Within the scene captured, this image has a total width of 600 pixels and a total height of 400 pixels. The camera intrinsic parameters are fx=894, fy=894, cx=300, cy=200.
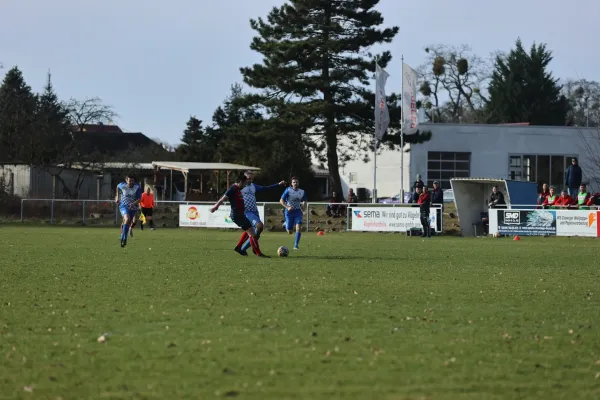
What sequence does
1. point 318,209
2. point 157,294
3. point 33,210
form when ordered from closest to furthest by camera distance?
point 157,294, point 318,209, point 33,210

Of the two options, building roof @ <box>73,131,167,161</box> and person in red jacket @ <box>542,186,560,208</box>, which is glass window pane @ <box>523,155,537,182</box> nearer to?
person in red jacket @ <box>542,186,560,208</box>

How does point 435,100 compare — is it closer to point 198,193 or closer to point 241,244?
point 198,193

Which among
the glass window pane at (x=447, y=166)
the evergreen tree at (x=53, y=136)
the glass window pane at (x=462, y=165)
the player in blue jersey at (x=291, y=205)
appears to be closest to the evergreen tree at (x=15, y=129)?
the evergreen tree at (x=53, y=136)

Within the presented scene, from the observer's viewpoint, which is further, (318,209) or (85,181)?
(85,181)

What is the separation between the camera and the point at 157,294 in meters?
12.5

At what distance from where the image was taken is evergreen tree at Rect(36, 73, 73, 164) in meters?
59.0

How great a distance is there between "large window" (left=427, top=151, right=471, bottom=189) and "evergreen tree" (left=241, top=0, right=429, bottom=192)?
13284 millimetres

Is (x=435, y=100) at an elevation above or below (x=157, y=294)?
above

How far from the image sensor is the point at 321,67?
5044cm

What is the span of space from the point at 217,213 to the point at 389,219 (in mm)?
8404

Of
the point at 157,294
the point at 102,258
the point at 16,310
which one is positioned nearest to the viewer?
the point at 16,310

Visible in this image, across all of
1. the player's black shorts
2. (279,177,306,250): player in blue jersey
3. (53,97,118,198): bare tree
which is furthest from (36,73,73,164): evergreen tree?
the player's black shorts

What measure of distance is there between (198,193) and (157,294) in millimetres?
42448

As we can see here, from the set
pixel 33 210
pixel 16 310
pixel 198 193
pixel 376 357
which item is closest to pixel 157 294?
pixel 16 310
